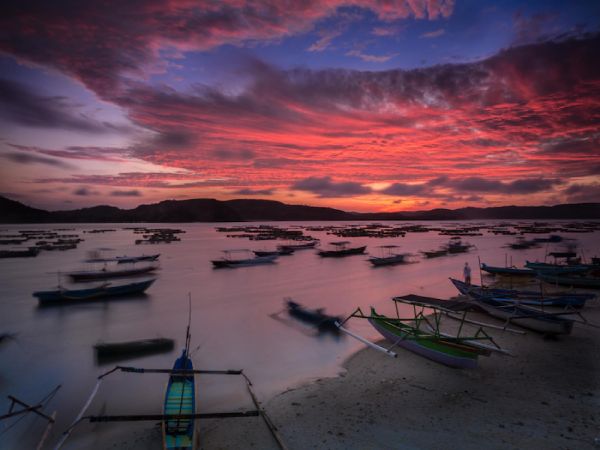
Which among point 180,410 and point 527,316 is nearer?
point 180,410

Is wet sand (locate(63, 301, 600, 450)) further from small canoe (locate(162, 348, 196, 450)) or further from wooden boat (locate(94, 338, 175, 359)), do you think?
wooden boat (locate(94, 338, 175, 359))

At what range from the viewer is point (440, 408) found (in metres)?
9.03

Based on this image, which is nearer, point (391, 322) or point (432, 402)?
point (432, 402)

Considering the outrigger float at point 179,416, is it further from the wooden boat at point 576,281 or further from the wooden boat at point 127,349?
the wooden boat at point 576,281

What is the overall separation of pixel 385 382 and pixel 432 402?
1707mm

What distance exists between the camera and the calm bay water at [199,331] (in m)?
11.4

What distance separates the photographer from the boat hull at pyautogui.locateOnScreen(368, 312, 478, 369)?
35.7 ft

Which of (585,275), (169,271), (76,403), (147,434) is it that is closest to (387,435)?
(147,434)

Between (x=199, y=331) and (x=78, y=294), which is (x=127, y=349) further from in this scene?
(x=78, y=294)

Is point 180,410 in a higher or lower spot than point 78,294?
higher

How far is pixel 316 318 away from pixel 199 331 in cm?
656

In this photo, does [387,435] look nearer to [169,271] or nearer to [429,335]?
[429,335]

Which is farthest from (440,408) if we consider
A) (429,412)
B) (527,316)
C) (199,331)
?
(199,331)

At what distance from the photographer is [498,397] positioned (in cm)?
948
